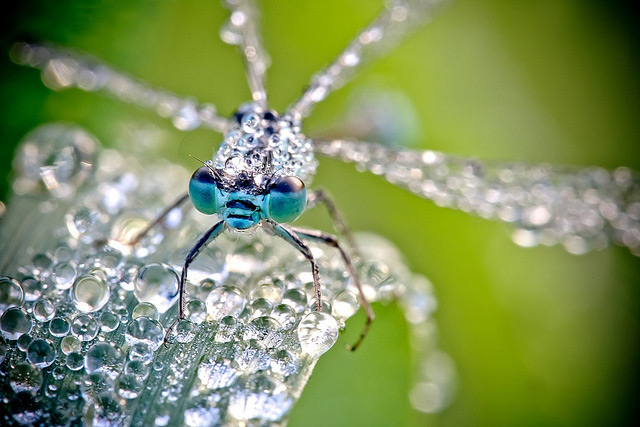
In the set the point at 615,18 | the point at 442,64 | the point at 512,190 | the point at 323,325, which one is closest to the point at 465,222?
the point at 512,190

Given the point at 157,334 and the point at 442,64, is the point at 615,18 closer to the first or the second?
the point at 442,64

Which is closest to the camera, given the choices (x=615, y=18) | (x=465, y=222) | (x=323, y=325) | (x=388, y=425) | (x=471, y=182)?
(x=323, y=325)

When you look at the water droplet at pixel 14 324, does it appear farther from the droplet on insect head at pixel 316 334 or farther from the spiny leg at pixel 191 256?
the droplet on insect head at pixel 316 334

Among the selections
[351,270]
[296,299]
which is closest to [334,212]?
[351,270]

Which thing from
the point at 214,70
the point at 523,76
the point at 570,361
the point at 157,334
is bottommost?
the point at 157,334

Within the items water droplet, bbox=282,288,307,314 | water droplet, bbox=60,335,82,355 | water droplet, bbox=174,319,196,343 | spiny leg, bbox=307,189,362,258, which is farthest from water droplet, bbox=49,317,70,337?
spiny leg, bbox=307,189,362,258

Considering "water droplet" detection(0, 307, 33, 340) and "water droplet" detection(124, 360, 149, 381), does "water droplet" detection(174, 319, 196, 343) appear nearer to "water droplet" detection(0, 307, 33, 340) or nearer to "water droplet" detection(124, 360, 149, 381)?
"water droplet" detection(124, 360, 149, 381)

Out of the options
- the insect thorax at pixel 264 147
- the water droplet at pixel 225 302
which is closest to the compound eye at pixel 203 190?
the insect thorax at pixel 264 147
